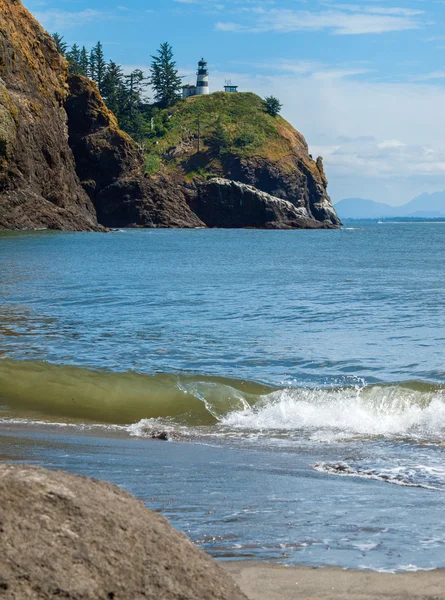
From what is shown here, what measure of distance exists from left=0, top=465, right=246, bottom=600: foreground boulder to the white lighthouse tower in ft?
520

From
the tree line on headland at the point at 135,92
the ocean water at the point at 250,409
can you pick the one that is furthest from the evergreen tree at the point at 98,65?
the ocean water at the point at 250,409

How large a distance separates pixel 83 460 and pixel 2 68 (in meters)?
73.5

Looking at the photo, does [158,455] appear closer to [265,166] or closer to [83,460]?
[83,460]

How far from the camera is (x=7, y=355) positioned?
1404 centimetres

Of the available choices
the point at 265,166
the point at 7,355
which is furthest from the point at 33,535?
the point at 265,166

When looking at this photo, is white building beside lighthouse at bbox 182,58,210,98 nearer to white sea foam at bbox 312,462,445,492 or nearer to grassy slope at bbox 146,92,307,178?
grassy slope at bbox 146,92,307,178

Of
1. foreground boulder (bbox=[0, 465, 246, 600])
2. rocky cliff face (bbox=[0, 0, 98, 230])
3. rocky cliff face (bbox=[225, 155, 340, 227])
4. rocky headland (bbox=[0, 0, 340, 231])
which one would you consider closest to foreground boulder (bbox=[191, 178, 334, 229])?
rocky headland (bbox=[0, 0, 340, 231])

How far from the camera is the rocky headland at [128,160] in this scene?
73.3 metres

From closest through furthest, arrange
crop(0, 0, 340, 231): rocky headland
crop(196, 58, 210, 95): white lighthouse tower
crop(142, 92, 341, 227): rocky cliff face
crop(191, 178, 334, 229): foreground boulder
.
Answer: crop(0, 0, 340, 231): rocky headland < crop(191, 178, 334, 229): foreground boulder < crop(142, 92, 341, 227): rocky cliff face < crop(196, 58, 210, 95): white lighthouse tower

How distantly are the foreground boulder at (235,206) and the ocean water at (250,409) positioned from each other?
88.8 meters

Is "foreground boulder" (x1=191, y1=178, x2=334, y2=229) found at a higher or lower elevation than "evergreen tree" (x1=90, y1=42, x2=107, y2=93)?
lower

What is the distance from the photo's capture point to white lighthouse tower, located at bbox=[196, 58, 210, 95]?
15588 centimetres

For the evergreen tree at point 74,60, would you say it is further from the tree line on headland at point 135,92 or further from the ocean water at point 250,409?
the ocean water at point 250,409

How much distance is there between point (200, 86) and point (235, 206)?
49.1 meters
